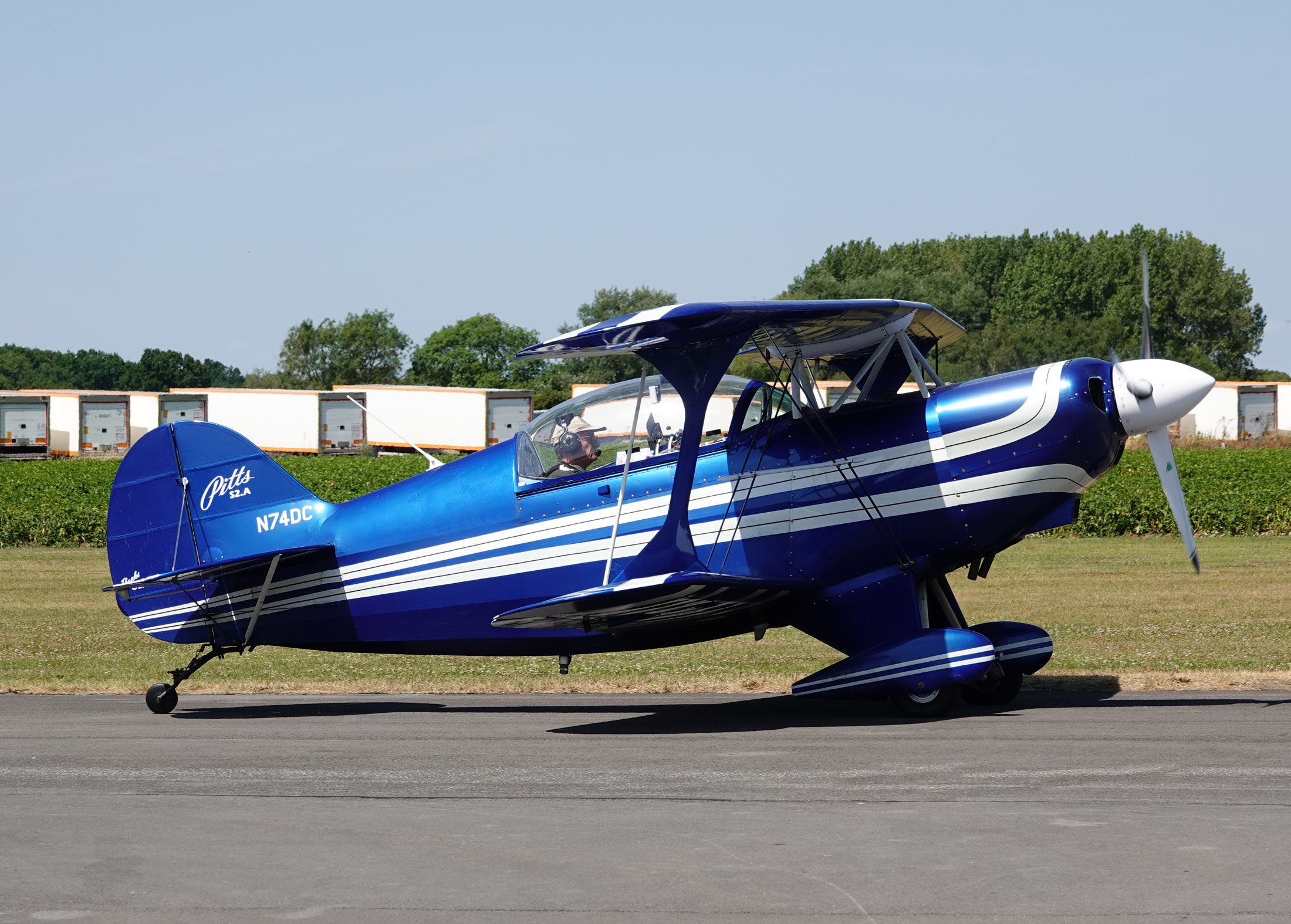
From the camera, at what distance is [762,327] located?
10.4m

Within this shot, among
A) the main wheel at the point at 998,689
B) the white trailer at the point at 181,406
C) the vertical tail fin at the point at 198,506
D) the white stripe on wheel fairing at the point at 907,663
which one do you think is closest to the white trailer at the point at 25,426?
the white trailer at the point at 181,406

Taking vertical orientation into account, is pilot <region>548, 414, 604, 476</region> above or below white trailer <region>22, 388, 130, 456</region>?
below

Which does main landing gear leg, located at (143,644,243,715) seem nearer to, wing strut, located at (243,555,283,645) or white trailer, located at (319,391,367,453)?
wing strut, located at (243,555,283,645)

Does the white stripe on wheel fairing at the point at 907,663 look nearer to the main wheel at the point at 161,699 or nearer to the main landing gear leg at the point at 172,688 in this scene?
the main landing gear leg at the point at 172,688

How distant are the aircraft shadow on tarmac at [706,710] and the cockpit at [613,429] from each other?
6.80ft

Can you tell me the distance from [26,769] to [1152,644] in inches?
462

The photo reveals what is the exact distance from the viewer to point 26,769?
355 inches

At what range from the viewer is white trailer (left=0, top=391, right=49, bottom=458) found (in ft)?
209

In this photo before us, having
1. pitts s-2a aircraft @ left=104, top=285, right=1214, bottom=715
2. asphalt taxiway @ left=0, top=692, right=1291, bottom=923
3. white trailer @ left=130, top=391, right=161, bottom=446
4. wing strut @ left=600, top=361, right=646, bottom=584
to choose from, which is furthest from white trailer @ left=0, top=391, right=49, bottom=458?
wing strut @ left=600, top=361, right=646, bottom=584

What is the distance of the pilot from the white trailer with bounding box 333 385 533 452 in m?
46.6

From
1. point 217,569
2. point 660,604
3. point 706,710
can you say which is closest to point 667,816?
point 660,604

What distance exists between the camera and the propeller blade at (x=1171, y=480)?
1048 cm

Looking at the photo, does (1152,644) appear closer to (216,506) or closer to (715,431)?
(715,431)

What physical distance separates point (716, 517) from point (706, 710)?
5.78ft
